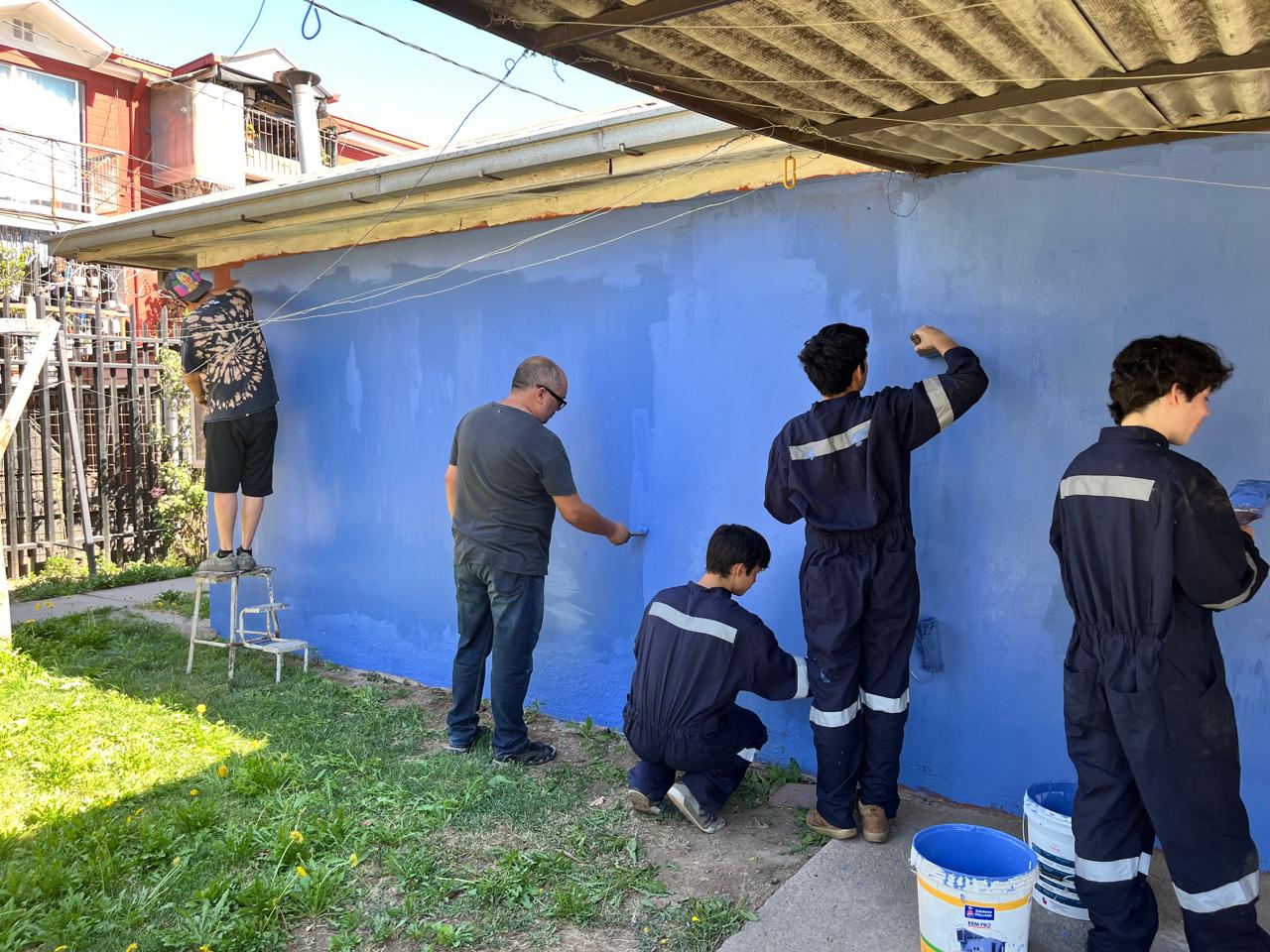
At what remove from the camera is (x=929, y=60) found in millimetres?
2549

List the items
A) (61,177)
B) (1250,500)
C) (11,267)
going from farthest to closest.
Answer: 1. (61,177)
2. (11,267)
3. (1250,500)

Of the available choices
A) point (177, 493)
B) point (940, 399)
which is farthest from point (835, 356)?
point (177, 493)

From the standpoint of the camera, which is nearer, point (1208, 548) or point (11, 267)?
point (1208, 548)

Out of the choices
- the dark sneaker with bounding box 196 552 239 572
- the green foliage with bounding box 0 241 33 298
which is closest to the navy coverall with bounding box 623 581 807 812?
the dark sneaker with bounding box 196 552 239 572

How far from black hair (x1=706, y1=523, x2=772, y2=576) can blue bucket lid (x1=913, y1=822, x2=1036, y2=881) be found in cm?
119

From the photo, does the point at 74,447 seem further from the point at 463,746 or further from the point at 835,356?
the point at 835,356

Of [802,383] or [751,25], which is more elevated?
[751,25]

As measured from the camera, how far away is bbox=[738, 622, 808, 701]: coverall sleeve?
3523mm

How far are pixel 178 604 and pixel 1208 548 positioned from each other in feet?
26.1

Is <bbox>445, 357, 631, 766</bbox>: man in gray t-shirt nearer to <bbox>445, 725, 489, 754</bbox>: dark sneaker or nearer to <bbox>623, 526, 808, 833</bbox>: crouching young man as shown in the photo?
<bbox>445, 725, 489, 754</bbox>: dark sneaker

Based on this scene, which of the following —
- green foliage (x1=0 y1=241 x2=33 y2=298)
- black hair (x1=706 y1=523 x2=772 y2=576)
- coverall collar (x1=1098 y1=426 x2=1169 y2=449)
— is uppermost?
green foliage (x1=0 y1=241 x2=33 y2=298)

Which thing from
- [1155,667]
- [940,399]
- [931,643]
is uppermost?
[940,399]

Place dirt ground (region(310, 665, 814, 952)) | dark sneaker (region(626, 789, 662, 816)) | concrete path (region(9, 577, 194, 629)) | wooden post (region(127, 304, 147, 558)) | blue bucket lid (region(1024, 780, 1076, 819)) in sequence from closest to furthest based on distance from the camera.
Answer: dirt ground (region(310, 665, 814, 952)), blue bucket lid (region(1024, 780, 1076, 819)), dark sneaker (region(626, 789, 662, 816)), concrete path (region(9, 577, 194, 629)), wooden post (region(127, 304, 147, 558))

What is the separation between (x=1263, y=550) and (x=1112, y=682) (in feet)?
3.87
